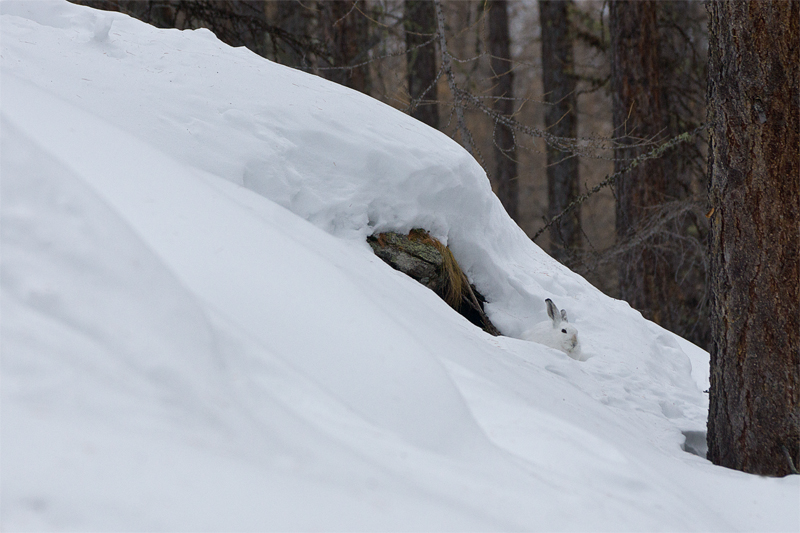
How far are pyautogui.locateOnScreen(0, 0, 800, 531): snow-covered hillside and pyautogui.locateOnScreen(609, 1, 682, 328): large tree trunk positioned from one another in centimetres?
494

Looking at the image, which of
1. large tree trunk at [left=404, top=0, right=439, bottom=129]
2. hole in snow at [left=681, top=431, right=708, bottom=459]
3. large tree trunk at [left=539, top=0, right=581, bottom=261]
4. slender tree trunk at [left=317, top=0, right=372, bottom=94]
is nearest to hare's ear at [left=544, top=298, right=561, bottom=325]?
hole in snow at [left=681, top=431, right=708, bottom=459]

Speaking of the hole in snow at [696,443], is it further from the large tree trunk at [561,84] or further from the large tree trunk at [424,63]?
the large tree trunk at [424,63]

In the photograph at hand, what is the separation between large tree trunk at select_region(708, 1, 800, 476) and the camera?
3623mm

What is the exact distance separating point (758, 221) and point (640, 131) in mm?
6242

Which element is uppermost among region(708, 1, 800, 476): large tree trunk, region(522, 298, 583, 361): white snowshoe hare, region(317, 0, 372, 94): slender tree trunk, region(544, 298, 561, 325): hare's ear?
region(317, 0, 372, 94): slender tree trunk

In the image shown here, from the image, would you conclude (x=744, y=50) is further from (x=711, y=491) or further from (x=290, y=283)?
(x=290, y=283)

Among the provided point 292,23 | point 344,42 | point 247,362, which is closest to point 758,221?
point 247,362

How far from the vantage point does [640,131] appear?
9.45m

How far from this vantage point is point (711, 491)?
334 centimetres

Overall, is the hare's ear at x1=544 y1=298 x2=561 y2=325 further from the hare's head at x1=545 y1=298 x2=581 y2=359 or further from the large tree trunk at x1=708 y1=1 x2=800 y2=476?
the large tree trunk at x1=708 y1=1 x2=800 y2=476

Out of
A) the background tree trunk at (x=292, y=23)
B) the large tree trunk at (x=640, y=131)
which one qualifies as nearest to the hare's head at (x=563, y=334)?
the large tree trunk at (x=640, y=131)

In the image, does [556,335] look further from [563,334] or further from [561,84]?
[561,84]

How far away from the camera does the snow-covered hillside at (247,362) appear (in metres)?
1.88

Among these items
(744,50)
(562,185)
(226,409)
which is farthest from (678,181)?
(226,409)
